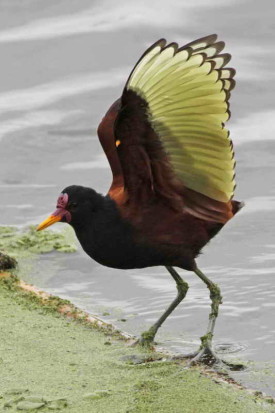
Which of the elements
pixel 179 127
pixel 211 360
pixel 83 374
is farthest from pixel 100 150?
pixel 83 374

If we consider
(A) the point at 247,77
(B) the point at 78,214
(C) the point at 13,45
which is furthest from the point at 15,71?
(B) the point at 78,214

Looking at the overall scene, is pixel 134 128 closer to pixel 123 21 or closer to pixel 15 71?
pixel 15 71

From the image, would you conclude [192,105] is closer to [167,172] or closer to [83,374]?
[167,172]

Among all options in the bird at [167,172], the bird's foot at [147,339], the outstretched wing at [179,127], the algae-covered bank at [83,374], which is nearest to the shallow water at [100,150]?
the bird's foot at [147,339]

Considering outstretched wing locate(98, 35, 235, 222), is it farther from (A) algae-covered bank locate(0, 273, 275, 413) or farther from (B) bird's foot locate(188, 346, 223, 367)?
(A) algae-covered bank locate(0, 273, 275, 413)

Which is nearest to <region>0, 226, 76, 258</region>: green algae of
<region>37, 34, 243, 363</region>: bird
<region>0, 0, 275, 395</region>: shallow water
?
<region>0, 0, 275, 395</region>: shallow water

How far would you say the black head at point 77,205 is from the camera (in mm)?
5555

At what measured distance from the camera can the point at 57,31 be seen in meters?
12.0

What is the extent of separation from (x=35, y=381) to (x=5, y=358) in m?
0.38

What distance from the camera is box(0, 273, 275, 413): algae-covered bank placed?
4.80 metres

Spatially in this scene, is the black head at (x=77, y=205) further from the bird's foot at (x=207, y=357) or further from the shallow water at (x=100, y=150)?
the shallow water at (x=100, y=150)

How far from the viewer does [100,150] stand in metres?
9.74

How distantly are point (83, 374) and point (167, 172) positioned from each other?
106 centimetres

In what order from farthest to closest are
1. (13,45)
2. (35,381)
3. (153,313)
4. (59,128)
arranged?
(13,45) < (59,128) < (153,313) < (35,381)
